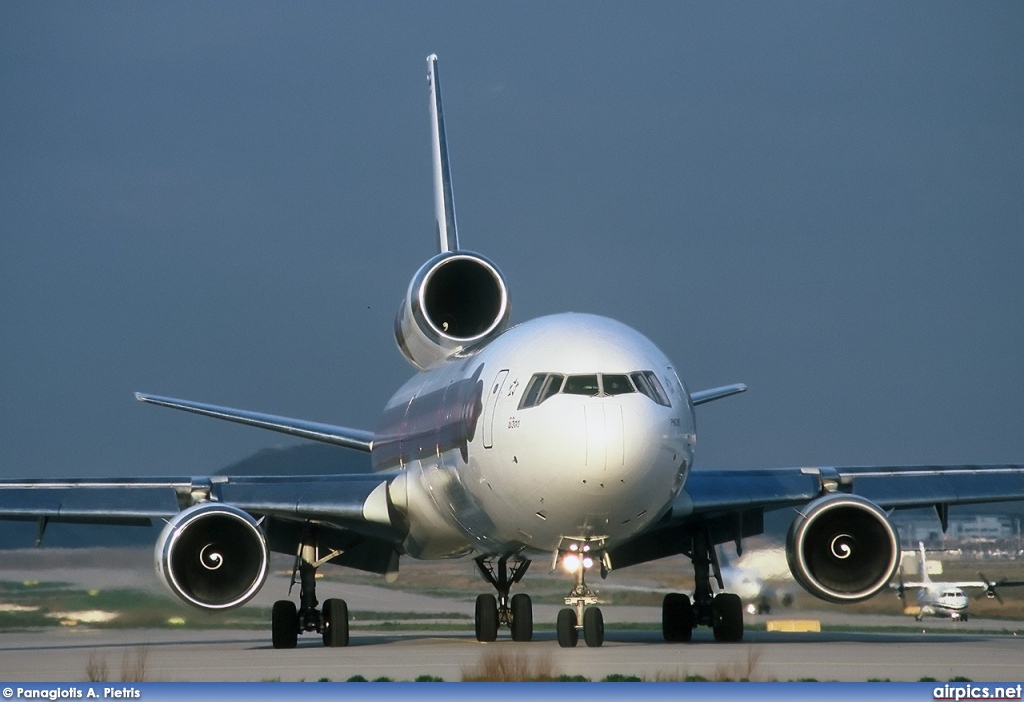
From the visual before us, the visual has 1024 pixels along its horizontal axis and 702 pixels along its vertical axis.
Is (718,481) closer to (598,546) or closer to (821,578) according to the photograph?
(821,578)

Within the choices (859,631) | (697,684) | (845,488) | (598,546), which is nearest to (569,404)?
(598,546)

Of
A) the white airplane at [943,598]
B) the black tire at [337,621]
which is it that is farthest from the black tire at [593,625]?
the white airplane at [943,598]

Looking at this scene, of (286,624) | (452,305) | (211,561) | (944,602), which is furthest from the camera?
(944,602)

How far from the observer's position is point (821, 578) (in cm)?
2081

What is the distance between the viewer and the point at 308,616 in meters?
23.1

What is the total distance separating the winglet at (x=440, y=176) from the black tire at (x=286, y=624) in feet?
23.8

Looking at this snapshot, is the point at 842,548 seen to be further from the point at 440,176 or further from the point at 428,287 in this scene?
the point at 440,176

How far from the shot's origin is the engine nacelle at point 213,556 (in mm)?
20672

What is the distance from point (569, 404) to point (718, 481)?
5336 millimetres

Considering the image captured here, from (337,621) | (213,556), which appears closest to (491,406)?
(213,556)

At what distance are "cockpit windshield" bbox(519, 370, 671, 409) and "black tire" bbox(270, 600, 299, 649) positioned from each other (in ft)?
23.5

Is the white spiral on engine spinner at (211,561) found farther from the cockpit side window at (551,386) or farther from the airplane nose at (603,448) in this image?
the airplane nose at (603,448)

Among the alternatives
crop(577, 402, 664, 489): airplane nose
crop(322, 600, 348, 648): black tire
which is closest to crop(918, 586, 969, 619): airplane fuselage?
crop(322, 600, 348, 648): black tire

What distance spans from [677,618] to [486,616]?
276cm
